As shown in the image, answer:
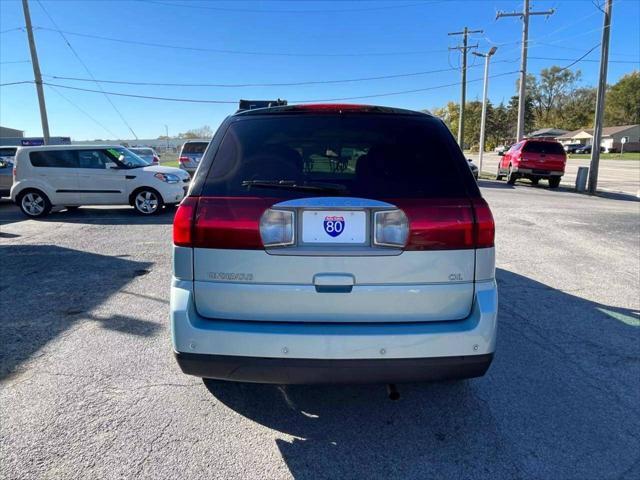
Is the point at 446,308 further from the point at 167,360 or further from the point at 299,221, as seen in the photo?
the point at 167,360

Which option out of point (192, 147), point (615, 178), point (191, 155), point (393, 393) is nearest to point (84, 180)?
point (191, 155)

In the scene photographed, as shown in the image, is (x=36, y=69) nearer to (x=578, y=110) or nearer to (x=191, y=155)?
(x=191, y=155)

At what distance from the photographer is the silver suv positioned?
223 centimetres

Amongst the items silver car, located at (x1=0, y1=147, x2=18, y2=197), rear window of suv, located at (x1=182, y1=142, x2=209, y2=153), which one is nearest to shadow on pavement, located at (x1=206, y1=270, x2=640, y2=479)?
silver car, located at (x1=0, y1=147, x2=18, y2=197)

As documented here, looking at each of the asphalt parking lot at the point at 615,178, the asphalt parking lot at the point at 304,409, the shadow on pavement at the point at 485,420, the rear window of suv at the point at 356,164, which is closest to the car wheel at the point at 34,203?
the asphalt parking lot at the point at 304,409

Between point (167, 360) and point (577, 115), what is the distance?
113123mm

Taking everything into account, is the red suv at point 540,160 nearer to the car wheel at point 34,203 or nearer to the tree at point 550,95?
the car wheel at point 34,203

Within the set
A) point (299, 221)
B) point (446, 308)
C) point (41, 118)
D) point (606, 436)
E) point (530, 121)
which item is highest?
point (530, 121)

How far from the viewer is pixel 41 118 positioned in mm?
23750

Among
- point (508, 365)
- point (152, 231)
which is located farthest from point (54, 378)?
point (152, 231)

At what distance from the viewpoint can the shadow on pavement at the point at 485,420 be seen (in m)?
2.36

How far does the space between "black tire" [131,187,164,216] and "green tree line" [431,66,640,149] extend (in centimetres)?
8280

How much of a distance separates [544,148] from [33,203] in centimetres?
1880

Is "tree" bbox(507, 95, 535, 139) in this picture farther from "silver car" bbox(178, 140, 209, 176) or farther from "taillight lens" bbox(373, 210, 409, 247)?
"taillight lens" bbox(373, 210, 409, 247)
